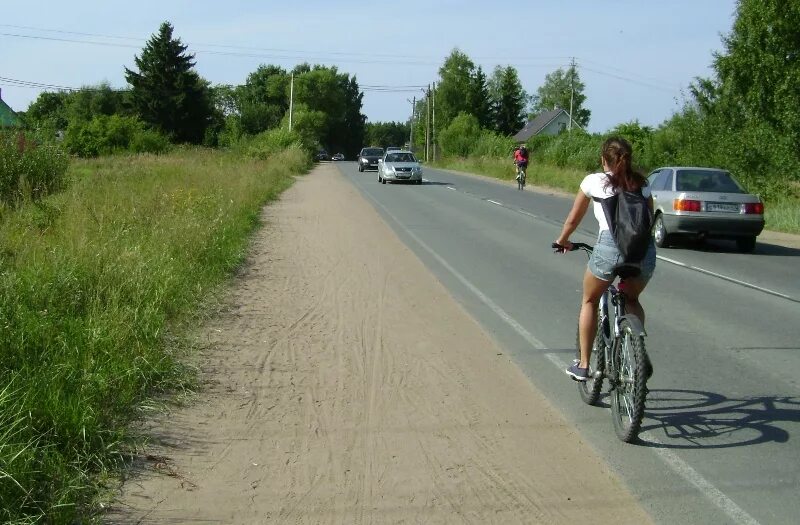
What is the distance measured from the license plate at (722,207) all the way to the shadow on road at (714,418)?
10.4 meters

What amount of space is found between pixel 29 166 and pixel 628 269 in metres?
14.3

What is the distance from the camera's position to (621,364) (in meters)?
5.50

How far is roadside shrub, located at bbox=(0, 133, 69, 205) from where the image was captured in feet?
53.1

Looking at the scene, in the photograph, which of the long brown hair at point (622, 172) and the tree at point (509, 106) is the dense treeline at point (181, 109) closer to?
the long brown hair at point (622, 172)

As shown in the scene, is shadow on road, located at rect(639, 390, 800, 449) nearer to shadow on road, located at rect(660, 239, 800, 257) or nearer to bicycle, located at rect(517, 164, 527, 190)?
shadow on road, located at rect(660, 239, 800, 257)

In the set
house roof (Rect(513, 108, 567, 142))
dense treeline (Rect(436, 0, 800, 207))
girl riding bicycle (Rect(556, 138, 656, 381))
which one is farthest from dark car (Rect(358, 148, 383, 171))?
girl riding bicycle (Rect(556, 138, 656, 381))

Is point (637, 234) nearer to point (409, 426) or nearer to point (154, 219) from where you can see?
point (409, 426)

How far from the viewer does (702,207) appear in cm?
1612

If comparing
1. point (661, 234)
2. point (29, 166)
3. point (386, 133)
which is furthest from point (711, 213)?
point (386, 133)

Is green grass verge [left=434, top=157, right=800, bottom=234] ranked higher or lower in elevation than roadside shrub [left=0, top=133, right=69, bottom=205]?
lower

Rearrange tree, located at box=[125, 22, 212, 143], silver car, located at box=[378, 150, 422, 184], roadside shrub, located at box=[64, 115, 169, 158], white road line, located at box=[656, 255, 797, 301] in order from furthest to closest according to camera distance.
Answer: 1. tree, located at box=[125, 22, 212, 143]
2. roadside shrub, located at box=[64, 115, 169, 158]
3. silver car, located at box=[378, 150, 422, 184]
4. white road line, located at box=[656, 255, 797, 301]

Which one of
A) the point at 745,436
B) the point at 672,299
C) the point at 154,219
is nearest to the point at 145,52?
the point at 154,219

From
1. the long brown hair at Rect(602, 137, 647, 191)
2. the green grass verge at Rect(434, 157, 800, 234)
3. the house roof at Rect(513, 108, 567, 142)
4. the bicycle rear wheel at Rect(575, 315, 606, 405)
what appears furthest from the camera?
the house roof at Rect(513, 108, 567, 142)

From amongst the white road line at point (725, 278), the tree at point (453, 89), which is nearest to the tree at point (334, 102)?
the tree at point (453, 89)
